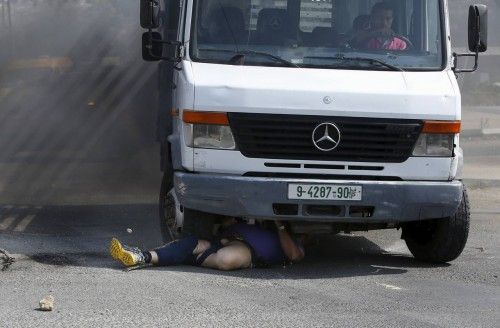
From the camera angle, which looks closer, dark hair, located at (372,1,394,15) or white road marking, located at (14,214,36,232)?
dark hair, located at (372,1,394,15)

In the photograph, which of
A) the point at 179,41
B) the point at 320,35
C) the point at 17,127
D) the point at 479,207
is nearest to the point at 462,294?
the point at 320,35

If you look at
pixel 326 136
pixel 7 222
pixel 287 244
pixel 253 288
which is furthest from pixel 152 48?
pixel 7 222

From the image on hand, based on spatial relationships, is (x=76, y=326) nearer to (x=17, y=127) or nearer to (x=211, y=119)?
(x=211, y=119)

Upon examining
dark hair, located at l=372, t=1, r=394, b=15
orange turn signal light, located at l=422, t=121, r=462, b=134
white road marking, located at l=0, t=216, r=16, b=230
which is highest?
dark hair, located at l=372, t=1, r=394, b=15

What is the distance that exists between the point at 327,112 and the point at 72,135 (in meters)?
11.1

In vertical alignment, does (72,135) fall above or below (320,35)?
below

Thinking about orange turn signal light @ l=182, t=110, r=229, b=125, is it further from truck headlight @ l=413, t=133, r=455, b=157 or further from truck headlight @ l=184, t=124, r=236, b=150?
truck headlight @ l=413, t=133, r=455, b=157

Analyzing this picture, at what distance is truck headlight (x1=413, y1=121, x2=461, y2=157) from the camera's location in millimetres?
8961

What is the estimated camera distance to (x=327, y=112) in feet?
28.9

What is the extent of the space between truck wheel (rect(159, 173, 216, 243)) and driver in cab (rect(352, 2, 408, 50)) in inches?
67.2

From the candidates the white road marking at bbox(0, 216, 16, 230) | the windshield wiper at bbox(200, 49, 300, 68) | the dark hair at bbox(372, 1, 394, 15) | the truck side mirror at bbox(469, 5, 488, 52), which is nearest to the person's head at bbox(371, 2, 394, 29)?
the dark hair at bbox(372, 1, 394, 15)

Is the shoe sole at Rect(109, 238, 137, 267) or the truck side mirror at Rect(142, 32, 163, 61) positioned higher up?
the truck side mirror at Rect(142, 32, 163, 61)

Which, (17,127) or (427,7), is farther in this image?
(17,127)

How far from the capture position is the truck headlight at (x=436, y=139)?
8.96 meters
